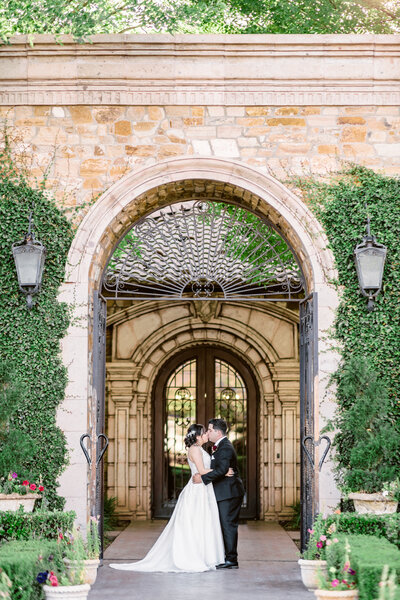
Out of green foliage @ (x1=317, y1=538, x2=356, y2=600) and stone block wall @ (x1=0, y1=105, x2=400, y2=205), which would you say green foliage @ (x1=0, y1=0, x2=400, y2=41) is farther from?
green foliage @ (x1=317, y1=538, x2=356, y2=600)

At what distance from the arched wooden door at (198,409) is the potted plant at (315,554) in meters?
6.43

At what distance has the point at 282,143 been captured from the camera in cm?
895

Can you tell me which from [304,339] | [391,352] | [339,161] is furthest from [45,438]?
[339,161]

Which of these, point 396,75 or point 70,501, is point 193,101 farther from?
point 70,501

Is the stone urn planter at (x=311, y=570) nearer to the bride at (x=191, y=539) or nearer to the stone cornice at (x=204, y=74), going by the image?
the bride at (x=191, y=539)

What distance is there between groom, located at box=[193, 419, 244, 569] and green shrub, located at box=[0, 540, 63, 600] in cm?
281

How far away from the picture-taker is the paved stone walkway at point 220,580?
7340 mm

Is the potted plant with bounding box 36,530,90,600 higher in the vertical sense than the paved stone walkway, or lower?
higher

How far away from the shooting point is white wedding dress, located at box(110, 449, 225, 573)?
8.72 meters

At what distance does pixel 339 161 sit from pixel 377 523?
353 cm

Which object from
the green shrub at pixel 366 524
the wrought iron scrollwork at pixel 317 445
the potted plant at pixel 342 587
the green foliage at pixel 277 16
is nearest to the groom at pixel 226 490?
the wrought iron scrollwork at pixel 317 445

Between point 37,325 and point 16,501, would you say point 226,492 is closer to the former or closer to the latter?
point 16,501

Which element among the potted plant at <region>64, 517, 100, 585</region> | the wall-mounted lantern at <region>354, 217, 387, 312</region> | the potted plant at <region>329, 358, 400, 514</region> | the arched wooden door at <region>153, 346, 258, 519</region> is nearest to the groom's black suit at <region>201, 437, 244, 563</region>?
the potted plant at <region>329, 358, 400, 514</region>

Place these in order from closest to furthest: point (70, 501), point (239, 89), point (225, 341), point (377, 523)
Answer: point (377, 523)
point (70, 501)
point (239, 89)
point (225, 341)
